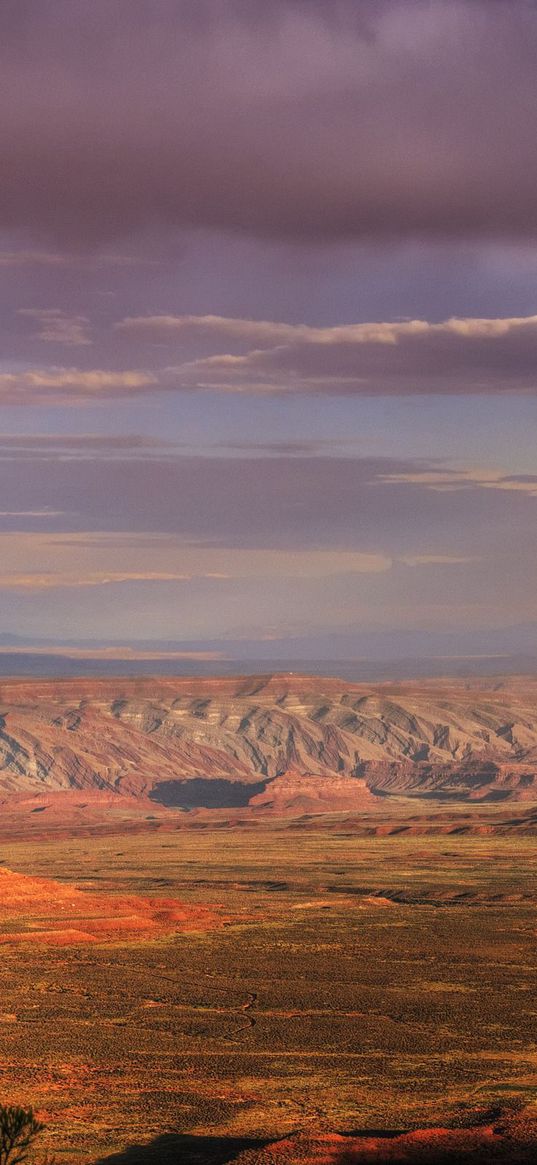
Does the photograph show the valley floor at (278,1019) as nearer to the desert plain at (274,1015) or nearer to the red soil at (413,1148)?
the desert plain at (274,1015)

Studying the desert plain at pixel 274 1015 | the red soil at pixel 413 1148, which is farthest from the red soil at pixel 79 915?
the red soil at pixel 413 1148

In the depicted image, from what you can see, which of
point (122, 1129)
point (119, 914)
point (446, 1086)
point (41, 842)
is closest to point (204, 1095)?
point (122, 1129)

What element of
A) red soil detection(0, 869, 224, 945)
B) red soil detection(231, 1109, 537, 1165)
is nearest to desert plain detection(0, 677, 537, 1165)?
red soil detection(231, 1109, 537, 1165)

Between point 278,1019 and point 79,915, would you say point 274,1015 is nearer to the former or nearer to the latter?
point 278,1019

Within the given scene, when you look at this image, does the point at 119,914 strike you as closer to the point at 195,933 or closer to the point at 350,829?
the point at 195,933

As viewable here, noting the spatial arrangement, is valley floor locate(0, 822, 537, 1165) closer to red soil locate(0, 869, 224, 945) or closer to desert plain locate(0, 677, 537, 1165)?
desert plain locate(0, 677, 537, 1165)

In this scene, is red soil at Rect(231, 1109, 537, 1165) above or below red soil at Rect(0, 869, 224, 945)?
above

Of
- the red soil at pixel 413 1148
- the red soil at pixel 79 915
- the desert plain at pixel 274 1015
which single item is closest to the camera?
the red soil at pixel 413 1148

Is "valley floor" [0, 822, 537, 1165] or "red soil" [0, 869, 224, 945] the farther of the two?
"red soil" [0, 869, 224, 945]

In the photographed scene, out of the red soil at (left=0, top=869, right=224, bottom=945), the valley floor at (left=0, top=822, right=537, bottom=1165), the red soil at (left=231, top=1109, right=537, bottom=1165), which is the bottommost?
the red soil at (left=0, top=869, right=224, bottom=945)

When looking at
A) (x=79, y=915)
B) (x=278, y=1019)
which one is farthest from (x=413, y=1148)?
(x=79, y=915)
